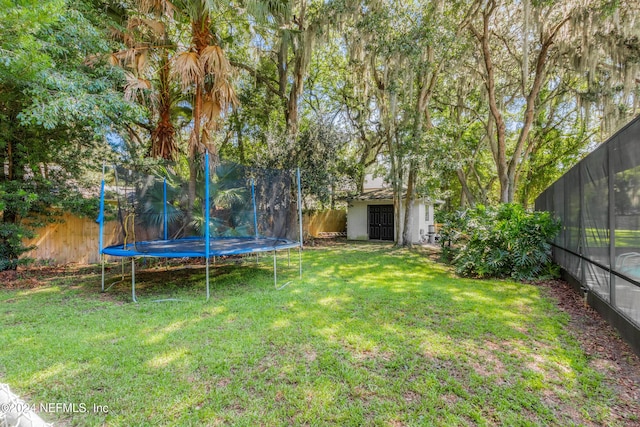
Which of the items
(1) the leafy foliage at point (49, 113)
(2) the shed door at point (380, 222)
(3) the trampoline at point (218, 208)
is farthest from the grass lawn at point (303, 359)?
(2) the shed door at point (380, 222)

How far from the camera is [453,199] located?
72.4 ft

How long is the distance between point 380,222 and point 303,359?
12231 millimetres

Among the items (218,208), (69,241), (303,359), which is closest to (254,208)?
(218,208)

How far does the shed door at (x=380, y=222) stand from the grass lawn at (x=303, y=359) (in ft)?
30.3

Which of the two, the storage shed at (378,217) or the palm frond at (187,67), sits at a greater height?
the palm frond at (187,67)

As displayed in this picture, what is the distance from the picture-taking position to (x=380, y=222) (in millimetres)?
14617

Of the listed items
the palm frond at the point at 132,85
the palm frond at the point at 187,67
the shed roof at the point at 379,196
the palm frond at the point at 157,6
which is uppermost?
the palm frond at the point at 157,6

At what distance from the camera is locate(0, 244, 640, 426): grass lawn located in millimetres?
2107

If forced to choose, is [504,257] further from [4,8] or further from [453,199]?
[453,199]

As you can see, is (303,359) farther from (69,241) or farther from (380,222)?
(380,222)

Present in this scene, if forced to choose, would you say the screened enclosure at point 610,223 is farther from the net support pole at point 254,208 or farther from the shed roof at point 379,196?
the shed roof at point 379,196

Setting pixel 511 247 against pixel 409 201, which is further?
pixel 409 201

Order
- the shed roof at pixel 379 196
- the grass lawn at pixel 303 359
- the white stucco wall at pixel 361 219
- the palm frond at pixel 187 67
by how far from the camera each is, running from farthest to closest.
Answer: the white stucco wall at pixel 361 219, the shed roof at pixel 379 196, the palm frond at pixel 187 67, the grass lawn at pixel 303 359

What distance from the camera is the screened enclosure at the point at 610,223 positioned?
9.66 ft
